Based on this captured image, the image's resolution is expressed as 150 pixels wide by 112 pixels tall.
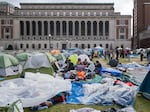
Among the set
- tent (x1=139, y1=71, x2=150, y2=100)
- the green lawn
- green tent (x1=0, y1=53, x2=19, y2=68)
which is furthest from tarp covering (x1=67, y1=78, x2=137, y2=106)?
green tent (x1=0, y1=53, x2=19, y2=68)

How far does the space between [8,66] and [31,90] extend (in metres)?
13.0

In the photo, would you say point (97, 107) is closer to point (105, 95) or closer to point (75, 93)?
point (105, 95)

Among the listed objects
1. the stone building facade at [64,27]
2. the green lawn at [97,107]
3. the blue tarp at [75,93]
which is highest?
the stone building facade at [64,27]

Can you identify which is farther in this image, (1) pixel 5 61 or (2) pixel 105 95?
(1) pixel 5 61

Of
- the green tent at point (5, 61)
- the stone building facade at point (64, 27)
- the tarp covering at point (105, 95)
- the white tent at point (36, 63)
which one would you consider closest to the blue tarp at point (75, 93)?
the tarp covering at point (105, 95)

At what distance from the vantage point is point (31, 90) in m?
13.4

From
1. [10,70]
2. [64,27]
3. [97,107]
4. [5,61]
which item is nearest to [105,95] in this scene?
[97,107]

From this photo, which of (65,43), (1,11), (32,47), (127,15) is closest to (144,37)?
(127,15)

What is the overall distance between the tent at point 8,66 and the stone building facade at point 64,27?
92.9 m

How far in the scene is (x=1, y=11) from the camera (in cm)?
13612

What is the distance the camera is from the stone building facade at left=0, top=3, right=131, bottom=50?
122 m

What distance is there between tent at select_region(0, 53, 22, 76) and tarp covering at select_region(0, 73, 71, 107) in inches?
407

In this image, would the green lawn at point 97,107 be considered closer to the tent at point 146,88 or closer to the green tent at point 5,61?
the tent at point 146,88

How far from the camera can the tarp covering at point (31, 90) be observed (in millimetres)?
12770
